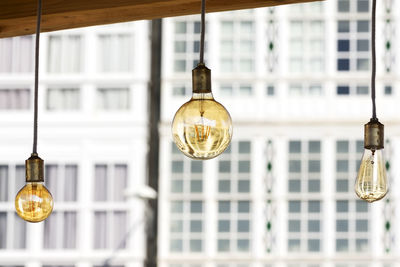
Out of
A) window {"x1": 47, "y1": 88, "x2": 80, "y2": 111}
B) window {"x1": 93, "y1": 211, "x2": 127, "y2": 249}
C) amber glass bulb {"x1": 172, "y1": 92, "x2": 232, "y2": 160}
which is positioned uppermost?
window {"x1": 47, "y1": 88, "x2": 80, "y2": 111}

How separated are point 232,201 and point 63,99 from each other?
206cm

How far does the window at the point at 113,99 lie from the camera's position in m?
10.2

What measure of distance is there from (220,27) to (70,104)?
1762 mm

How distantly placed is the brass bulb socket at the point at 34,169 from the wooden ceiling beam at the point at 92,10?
1.83 feet

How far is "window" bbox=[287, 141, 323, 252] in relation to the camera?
32.4ft

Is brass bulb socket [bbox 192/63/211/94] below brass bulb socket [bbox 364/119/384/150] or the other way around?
the other way around

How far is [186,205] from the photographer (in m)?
10.0

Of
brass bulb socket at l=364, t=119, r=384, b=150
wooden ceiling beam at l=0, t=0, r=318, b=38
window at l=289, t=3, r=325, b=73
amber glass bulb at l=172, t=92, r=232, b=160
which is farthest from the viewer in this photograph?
window at l=289, t=3, r=325, b=73

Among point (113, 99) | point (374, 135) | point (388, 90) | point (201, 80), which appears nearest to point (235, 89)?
point (113, 99)

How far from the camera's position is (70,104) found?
10.3 meters

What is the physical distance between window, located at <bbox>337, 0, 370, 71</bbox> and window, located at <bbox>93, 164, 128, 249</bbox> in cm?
254

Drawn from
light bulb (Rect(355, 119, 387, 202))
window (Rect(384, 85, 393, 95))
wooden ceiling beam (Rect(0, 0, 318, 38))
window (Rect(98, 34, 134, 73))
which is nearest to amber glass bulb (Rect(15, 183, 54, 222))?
wooden ceiling beam (Rect(0, 0, 318, 38))

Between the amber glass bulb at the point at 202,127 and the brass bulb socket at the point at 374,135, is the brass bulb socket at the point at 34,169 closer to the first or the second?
the amber glass bulb at the point at 202,127

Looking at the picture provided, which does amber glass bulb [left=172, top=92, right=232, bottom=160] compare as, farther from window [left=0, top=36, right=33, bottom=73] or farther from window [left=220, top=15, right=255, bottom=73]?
window [left=0, top=36, right=33, bottom=73]
